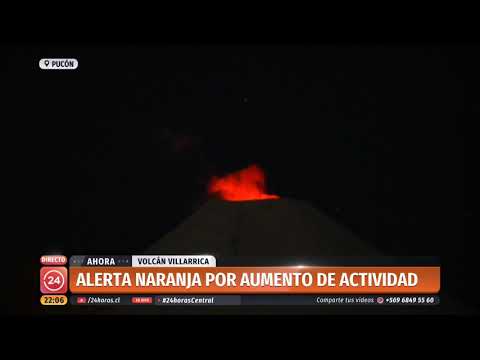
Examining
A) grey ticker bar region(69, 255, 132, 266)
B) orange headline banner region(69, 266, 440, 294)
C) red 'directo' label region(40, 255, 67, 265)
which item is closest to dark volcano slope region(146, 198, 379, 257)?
orange headline banner region(69, 266, 440, 294)

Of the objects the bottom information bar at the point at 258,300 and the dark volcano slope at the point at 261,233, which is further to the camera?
the dark volcano slope at the point at 261,233

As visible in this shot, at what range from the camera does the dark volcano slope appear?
7.26 m

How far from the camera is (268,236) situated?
771 cm

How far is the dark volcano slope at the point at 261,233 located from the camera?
7.26m

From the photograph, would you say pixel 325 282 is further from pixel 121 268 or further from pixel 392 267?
pixel 121 268

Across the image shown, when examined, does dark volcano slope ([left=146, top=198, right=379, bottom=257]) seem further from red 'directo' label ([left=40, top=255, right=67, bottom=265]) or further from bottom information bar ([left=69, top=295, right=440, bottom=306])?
red 'directo' label ([left=40, top=255, right=67, bottom=265])

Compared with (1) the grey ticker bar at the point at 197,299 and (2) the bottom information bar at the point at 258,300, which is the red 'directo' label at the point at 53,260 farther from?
(1) the grey ticker bar at the point at 197,299

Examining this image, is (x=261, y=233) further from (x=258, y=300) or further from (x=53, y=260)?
(x=53, y=260)

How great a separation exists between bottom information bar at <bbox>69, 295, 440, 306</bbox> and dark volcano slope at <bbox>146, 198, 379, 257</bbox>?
141 cm

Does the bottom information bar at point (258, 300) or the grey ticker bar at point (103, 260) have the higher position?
the grey ticker bar at point (103, 260)

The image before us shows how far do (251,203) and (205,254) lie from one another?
3.31 metres

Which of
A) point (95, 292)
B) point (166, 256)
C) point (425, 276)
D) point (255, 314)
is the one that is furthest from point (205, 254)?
point (425, 276)

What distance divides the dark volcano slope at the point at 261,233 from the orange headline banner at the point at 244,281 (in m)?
1.36

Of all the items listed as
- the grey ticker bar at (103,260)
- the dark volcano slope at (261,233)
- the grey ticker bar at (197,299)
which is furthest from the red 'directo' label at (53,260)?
the dark volcano slope at (261,233)
